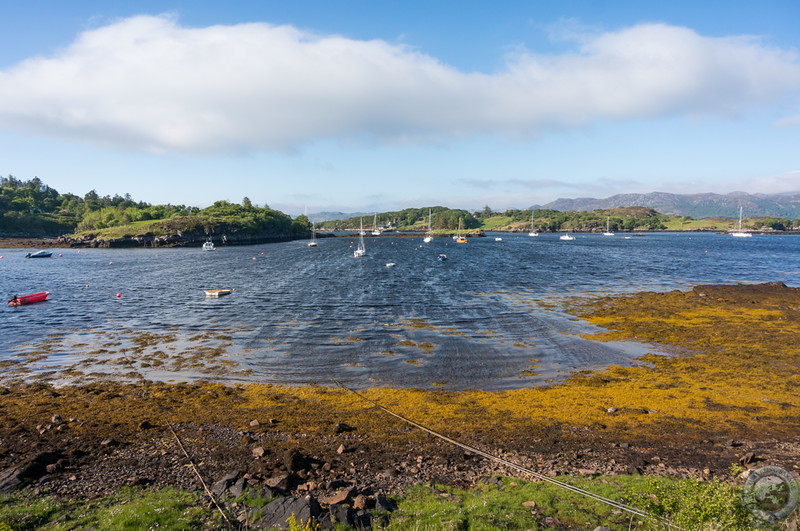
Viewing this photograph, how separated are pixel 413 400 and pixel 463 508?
961 cm

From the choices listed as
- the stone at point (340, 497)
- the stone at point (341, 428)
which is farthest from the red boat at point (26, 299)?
the stone at point (340, 497)

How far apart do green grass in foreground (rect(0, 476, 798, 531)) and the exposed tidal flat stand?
14.9 inches

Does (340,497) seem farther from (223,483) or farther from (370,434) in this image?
(370,434)

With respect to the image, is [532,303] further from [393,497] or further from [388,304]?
[393,497]

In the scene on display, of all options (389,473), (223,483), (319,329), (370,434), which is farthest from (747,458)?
(319,329)

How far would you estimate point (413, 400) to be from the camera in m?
20.8

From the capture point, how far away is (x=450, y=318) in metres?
40.3

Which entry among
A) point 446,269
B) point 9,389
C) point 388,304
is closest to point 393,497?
point 9,389

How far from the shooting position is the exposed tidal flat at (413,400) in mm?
14086

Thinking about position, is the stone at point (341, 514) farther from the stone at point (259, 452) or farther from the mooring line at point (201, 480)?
the stone at point (259, 452)

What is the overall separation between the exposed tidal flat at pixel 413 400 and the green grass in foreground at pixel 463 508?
0.38m

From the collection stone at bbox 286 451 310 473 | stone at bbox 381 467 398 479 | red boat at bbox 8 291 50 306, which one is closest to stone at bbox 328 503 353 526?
stone at bbox 381 467 398 479

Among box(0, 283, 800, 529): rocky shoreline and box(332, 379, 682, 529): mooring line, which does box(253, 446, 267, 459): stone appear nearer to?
box(0, 283, 800, 529): rocky shoreline

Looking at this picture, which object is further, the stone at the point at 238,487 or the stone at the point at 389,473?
the stone at the point at 389,473
